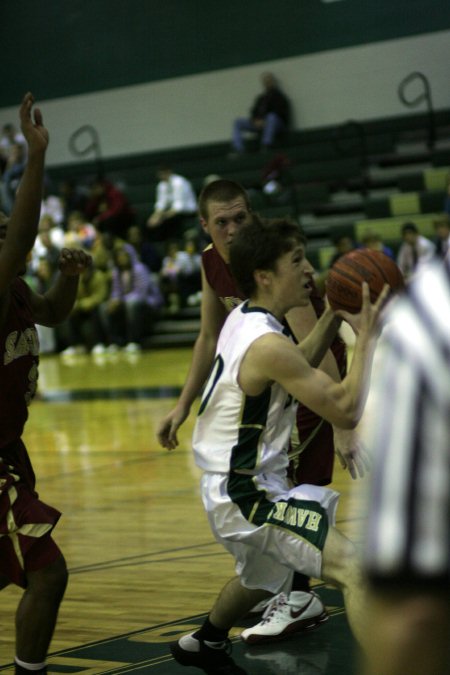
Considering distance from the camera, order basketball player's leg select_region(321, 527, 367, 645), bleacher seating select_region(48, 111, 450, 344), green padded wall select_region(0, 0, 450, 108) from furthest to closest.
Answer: green padded wall select_region(0, 0, 450, 108), bleacher seating select_region(48, 111, 450, 344), basketball player's leg select_region(321, 527, 367, 645)

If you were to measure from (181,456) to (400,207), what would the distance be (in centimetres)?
867

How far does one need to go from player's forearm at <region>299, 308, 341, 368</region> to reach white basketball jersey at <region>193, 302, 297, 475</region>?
4.6 inches

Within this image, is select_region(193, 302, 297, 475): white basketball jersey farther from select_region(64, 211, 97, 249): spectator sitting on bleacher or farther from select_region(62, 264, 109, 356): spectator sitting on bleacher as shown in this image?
select_region(64, 211, 97, 249): spectator sitting on bleacher

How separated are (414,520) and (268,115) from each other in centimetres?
1815

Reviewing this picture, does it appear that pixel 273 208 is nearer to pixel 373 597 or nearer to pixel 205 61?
pixel 205 61

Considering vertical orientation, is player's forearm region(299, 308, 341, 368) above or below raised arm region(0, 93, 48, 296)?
below

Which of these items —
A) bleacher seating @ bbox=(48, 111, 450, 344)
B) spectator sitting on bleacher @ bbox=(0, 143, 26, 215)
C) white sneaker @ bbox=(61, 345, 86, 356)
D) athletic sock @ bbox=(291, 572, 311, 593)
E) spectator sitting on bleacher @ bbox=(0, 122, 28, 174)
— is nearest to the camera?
athletic sock @ bbox=(291, 572, 311, 593)

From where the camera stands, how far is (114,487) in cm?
755

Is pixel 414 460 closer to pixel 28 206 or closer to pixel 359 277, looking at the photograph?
pixel 359 277

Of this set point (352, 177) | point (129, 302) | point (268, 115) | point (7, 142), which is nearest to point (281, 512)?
point (129, 302)

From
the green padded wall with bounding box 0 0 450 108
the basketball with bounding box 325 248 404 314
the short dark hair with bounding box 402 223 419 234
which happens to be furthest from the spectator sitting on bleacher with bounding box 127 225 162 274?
the basketball with bounding box 325 248 404 314

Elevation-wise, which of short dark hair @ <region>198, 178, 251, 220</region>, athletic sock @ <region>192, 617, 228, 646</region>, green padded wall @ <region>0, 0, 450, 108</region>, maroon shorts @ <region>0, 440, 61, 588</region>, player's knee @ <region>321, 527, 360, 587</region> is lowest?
athletic sock @ <region>192, 617, 228, 646</region>

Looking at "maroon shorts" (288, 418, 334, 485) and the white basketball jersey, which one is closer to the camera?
the white basketball jersey

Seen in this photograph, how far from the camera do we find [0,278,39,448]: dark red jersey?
3518 millimetres
